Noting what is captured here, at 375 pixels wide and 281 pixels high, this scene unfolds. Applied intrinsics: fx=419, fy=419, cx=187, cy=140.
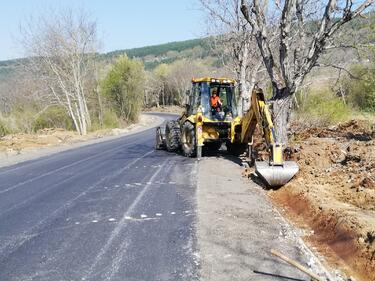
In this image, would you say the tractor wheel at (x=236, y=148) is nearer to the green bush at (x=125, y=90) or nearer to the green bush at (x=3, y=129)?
the green bush at (x=3, y=129)

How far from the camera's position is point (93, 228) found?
6.62 metres

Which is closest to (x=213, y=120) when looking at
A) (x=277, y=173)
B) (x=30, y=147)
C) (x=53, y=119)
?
(x=277, y=173)

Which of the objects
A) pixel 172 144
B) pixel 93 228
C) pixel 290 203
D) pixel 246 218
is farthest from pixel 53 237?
pixel 172 144

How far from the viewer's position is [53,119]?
42.3 meters

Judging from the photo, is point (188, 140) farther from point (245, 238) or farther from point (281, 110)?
point (245, 238)

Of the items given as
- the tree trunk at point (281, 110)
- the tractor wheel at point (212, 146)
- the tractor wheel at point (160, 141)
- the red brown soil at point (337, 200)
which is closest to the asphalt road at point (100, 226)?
the red brown soil at point (337, 200)

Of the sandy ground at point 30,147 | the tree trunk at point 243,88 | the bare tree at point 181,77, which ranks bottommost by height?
the bare tree at point 181,77

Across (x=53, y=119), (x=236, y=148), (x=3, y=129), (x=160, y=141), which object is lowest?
(x=53, y=119)

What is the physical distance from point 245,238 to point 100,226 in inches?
93.2

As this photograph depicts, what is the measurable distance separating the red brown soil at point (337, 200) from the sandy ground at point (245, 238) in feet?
1.09

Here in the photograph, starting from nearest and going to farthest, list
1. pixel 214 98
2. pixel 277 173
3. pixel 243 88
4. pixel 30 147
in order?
pixel 277 173 < pixel 214 98 < pixel 243 88 < pixel 30 147

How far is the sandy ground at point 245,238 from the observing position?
15.7 ft

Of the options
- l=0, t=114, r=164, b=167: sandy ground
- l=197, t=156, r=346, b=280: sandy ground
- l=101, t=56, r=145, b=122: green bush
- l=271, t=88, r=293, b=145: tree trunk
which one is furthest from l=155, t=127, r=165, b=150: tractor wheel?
l=101, t=56, r=145, b=122: green bush

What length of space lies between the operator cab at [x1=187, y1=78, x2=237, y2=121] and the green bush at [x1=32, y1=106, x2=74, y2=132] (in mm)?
29583
